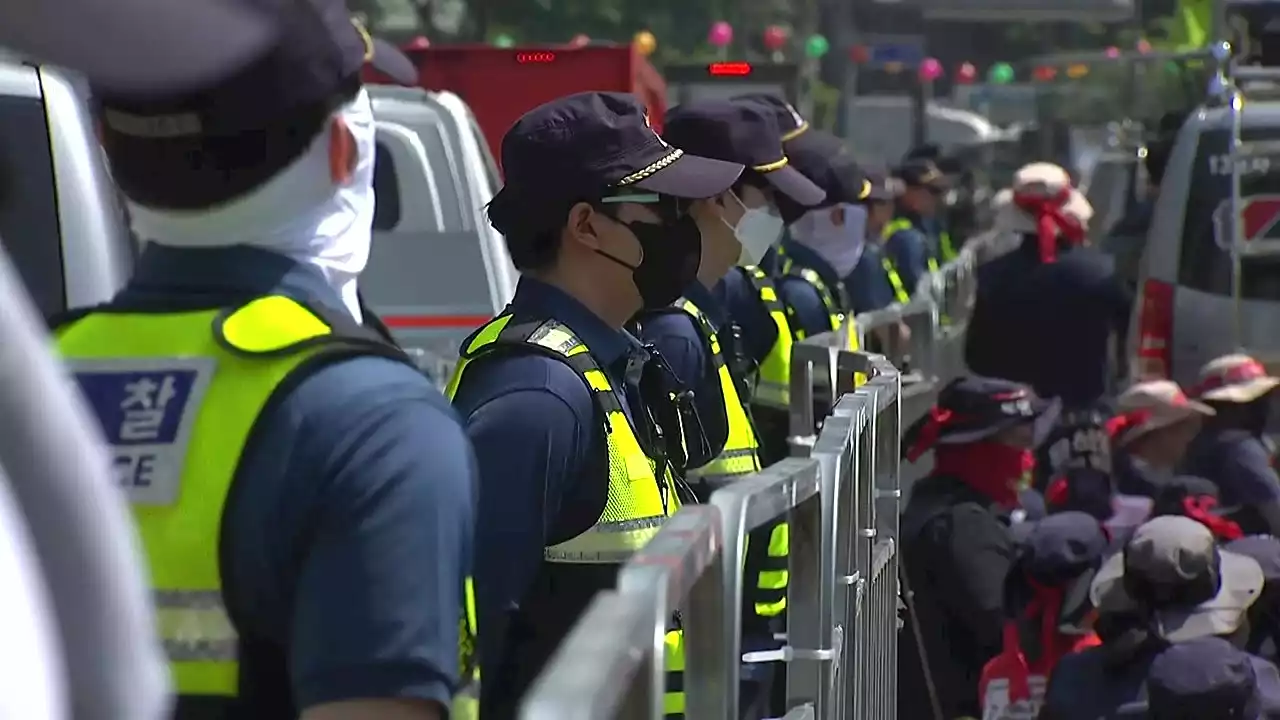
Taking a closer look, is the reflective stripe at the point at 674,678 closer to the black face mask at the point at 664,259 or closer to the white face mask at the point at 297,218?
the black face mask at the point at 664,259

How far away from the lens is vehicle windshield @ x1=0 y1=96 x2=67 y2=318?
15.7 feet

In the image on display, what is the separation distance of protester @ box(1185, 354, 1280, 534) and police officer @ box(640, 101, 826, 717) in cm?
158

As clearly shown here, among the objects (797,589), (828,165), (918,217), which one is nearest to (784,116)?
(828,165)

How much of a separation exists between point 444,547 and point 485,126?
11.3 meters

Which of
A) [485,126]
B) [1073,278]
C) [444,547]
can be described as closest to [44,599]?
[444,547]

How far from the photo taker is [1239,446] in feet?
24.0

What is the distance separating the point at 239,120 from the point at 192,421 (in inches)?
11.6

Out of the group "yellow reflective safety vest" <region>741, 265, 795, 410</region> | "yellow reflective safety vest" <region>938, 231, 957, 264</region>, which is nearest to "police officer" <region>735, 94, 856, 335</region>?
"yellow reflective safety vest" <region>741, 265, 795, 410</region>

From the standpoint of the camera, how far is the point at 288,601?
220 cm

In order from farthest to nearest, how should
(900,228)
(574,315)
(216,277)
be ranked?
(900,228) → (574,315) → (216,277)

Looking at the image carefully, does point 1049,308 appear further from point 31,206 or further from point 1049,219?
point 31,206

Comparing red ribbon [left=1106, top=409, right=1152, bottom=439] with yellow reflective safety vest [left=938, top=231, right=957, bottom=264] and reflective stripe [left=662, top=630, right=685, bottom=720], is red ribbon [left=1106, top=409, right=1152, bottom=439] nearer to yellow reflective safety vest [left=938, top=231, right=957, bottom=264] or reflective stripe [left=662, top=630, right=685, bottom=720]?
reflective stripe [left=662, top=630, right=685, bottom=720]

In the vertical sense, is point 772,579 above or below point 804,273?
above

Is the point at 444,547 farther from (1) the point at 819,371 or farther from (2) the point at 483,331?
(1) the point at 819,371
